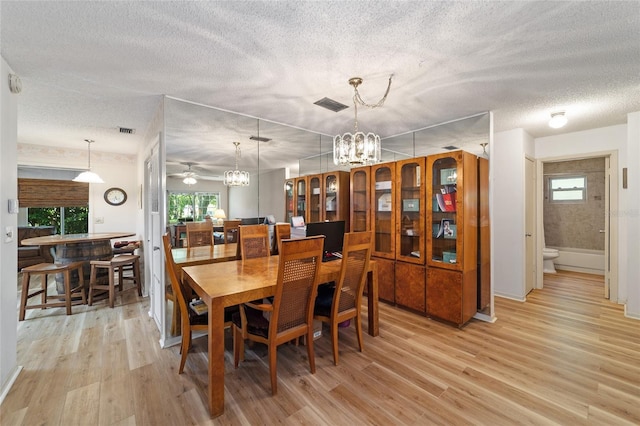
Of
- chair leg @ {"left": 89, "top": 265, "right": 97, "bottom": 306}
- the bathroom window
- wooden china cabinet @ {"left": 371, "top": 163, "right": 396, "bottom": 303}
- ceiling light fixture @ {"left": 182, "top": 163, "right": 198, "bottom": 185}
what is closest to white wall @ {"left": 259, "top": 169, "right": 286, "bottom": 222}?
ceiling light fixture @ {"left": 182, "top": 163, "right": 198, "bottom": 185}

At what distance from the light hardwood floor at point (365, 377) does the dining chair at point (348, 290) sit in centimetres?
34

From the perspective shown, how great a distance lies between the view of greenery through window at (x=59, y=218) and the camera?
572cm

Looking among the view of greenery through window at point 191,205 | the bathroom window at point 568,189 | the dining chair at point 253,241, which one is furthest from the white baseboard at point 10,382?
the bathroom window at point 568,189

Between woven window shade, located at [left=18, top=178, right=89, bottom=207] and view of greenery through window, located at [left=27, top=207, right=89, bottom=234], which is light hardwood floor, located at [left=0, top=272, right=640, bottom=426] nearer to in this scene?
woven window shade, located at [left=18, top=178, right=89, bottom=207]

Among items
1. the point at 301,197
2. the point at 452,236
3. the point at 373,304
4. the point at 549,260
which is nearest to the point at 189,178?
the point at 301,197

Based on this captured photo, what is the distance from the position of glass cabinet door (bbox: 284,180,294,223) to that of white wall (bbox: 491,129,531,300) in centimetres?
289

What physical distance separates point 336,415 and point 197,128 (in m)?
2.95

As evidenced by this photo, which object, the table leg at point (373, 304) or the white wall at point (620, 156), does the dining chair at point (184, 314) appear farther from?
the white wall at point (620, 156)

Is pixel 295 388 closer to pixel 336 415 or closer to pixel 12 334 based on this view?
pixel 336 415

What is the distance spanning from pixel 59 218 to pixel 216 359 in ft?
20.9

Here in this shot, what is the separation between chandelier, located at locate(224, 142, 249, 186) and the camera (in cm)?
340

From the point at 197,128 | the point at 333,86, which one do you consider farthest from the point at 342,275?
the point at 197,128

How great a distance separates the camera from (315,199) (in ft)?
14.6

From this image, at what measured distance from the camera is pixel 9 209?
2006 millimetres
